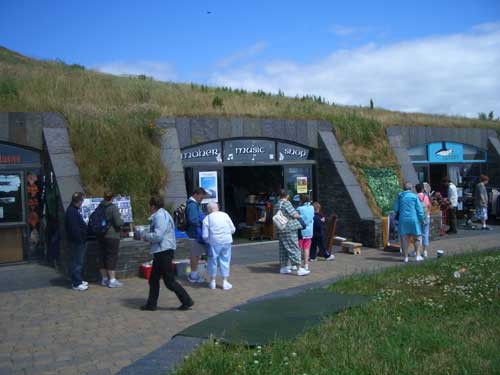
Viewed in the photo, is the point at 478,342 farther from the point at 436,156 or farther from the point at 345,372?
the point at 436,156

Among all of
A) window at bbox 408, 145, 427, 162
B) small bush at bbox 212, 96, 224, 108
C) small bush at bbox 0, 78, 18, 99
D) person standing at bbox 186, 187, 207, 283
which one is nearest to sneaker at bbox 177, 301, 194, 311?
person standing at bbox 186, 187, 207, 283

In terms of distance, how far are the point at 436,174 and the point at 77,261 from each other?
50.0 feet

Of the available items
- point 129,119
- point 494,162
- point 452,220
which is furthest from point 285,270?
point 494,162

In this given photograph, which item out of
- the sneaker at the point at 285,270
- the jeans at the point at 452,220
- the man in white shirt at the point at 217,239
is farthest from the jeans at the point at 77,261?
the jeans at the point at 452,220

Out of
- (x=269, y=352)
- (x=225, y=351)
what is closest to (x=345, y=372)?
(x=269, y=352)

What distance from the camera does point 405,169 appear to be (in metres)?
17.1

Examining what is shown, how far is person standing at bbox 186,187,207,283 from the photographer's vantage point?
31.2 feet

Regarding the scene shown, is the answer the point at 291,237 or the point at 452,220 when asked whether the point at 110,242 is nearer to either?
the point at 291,237

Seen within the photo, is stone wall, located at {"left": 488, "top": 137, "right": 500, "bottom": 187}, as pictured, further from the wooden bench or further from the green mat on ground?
the green mat on ground

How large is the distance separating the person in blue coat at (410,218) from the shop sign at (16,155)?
26.4 ft

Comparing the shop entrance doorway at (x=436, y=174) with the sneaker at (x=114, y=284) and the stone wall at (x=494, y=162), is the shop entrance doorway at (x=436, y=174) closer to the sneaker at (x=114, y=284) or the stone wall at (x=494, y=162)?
the stone wall at (x=494, y=162)

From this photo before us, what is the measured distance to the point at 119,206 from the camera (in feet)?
36.6

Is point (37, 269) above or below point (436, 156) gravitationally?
below

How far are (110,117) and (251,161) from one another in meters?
Result: 4.03
